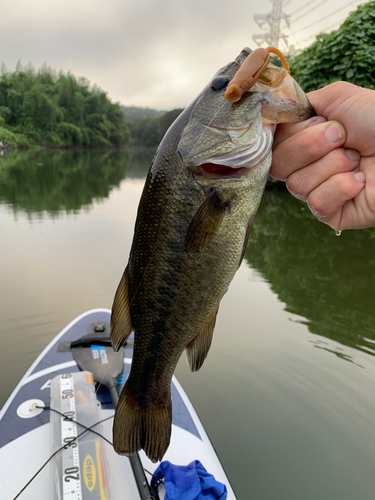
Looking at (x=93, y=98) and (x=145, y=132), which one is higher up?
(x=93, y=98)

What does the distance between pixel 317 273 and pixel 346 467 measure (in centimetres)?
530

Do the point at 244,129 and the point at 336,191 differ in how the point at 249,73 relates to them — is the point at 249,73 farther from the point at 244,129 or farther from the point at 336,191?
the point at 336,191

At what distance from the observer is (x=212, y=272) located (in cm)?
156

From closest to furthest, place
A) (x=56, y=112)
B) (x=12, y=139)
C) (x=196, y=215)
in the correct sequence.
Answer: (x=196, y=215), (x=12, y=139), (x=56, y=112)

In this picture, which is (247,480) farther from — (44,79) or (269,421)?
(44,79)

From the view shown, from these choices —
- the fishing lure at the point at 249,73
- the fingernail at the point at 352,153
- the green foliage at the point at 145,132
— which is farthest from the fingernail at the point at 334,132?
the green foliage at the point at 145,132

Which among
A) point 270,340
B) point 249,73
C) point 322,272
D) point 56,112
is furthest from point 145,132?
point 249,73

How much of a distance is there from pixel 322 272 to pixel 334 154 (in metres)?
7.16

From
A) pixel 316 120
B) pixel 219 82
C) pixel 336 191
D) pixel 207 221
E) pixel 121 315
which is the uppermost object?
pixel 219 82

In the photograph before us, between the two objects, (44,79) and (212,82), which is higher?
(44,79)

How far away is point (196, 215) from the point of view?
1460 mm

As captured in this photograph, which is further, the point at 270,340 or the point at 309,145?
the point at 270,340

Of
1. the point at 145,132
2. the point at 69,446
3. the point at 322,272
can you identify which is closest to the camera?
the point at 69,446

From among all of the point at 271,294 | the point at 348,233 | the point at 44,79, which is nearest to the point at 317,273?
the point at 271,294
